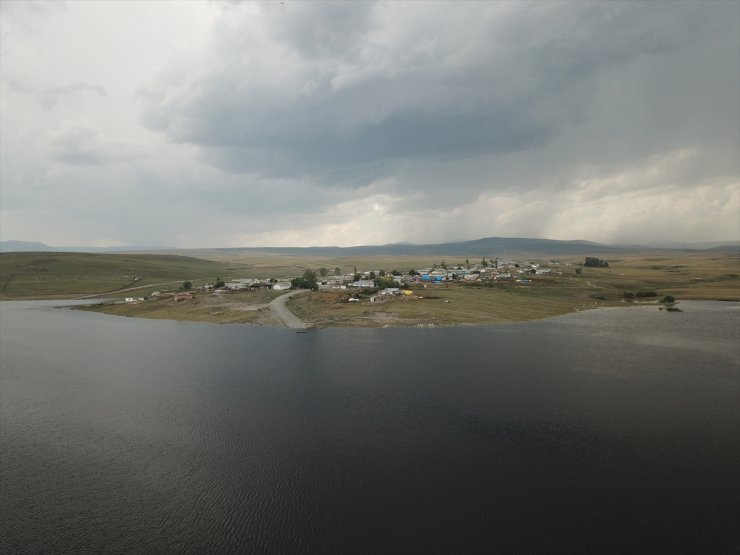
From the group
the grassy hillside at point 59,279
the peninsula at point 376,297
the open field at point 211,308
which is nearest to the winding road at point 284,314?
the peninsula at point 376,297

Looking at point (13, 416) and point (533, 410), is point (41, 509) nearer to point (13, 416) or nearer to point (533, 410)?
point (13, 416)

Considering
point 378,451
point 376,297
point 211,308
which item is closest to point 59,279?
point 211,308

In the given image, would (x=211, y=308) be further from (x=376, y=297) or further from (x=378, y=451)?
(x=378, y=451)

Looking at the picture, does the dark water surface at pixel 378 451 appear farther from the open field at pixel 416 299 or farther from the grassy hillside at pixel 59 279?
the grassy hillside at pixel 59 279

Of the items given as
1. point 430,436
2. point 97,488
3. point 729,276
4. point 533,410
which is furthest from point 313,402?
point 729,276

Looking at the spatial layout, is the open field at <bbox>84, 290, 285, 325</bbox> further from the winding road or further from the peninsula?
the winding road
